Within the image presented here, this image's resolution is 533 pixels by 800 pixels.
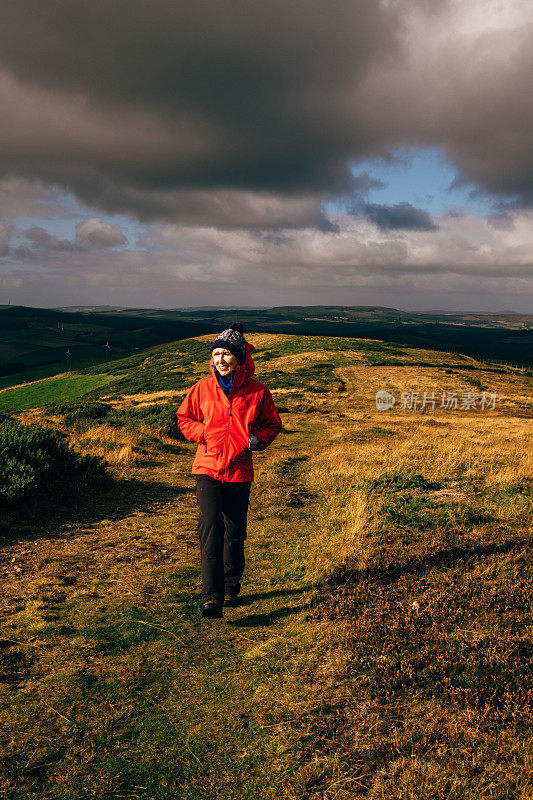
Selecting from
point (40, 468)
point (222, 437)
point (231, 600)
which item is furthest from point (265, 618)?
point (40, 468)

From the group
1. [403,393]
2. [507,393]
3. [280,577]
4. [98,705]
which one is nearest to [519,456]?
[280,577]

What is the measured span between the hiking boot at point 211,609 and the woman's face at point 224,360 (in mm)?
2579

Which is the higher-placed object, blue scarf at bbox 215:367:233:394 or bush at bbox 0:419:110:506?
blue scarf at bbox 215:367:233:394

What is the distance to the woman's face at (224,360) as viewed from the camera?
4.66 m

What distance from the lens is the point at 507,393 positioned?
137ft

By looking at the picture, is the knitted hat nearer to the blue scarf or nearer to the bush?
the blue scarf

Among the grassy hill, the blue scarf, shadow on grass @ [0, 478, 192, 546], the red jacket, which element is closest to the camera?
the grassy hill

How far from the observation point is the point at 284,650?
161 inches

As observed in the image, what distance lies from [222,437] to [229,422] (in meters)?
0.18

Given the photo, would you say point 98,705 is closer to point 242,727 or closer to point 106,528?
point 242,727

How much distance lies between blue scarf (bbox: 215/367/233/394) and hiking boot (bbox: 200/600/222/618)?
2.36 metres

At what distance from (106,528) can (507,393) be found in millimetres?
43706

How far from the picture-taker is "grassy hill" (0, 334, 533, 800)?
2.77 meters

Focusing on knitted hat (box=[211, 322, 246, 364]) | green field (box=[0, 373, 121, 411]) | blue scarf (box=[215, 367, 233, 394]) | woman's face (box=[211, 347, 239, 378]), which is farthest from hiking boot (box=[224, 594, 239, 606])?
green field (box=[0, 373, 121, 411])
